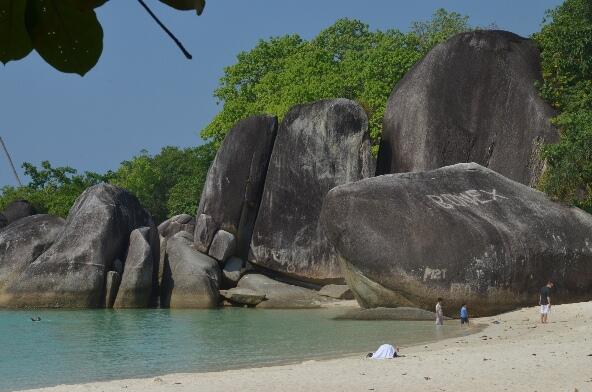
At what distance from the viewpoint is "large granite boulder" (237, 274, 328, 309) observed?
2491 centimetres

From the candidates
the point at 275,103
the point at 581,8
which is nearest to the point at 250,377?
the point at 581,8

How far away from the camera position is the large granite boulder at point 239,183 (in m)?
27.4

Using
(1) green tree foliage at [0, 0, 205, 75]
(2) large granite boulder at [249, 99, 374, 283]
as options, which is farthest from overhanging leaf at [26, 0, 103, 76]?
(2) large granite boulder at [249, 99, 374, 283]

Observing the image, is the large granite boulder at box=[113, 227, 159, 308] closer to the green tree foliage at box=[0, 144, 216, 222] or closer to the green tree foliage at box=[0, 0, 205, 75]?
the green tree foliage at box=[0, 144, 216, 222]

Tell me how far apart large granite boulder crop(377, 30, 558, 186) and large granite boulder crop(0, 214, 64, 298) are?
408 inches

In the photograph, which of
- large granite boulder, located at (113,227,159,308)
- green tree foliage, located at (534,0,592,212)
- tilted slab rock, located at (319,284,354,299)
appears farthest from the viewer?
tilted slab rock, located at (319,284,354,299)

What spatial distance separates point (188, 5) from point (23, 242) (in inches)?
1066

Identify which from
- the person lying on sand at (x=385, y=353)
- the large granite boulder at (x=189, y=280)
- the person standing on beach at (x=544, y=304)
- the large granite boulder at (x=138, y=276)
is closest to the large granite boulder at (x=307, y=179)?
the large granite boulder at (x=189, y=280)

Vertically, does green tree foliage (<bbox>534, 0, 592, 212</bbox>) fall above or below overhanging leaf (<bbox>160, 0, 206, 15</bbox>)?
above

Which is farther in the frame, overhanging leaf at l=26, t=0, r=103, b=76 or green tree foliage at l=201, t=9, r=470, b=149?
green tree foliage at l=201, t=9, r=470, b=149

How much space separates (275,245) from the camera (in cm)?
2656

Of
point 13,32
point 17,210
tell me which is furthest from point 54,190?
point 13,32

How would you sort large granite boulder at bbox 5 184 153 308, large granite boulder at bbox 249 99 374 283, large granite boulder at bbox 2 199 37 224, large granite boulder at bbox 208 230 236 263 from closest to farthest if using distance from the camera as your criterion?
1. large granite boulder at bbox 5 184 153 308
2. large granite boulder at bbox 249 99 374 283
3. large granite boulder at bbox 208 230 236 263
4. large granite boulder at bbox 2 199 37 224

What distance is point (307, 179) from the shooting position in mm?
26625
